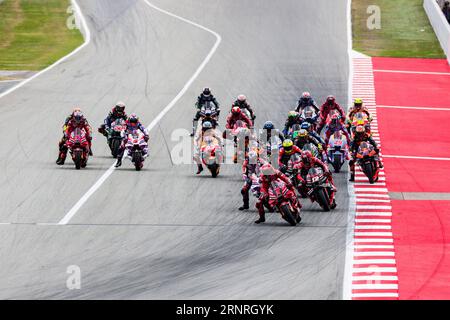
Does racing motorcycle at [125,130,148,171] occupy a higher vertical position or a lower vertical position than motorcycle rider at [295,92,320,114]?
lower

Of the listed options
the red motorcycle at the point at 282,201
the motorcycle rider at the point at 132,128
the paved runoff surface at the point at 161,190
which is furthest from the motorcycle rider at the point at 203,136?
the red motorcycle at the point at 282,201

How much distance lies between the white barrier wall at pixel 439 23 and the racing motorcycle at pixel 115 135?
24617mm

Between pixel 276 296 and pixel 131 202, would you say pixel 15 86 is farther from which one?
pixel 276 296

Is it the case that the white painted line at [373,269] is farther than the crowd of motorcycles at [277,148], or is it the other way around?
the crowd of motorcycles at [277,148]

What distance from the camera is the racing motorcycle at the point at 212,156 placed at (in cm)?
3656

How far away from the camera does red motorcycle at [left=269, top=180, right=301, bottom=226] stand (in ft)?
99.5

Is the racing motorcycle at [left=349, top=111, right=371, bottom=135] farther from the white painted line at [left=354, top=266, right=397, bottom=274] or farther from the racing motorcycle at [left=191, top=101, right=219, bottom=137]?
the white painted line at [left=354, top=266, right=397, bottom=274]

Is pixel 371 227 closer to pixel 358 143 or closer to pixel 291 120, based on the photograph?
pixel 358 143

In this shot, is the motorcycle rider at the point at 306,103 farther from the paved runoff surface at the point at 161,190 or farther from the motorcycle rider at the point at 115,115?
the motorcycle rider at the point at 115,115

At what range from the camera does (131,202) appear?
33250 mm

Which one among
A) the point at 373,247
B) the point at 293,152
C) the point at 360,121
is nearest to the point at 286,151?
the point at 293,152

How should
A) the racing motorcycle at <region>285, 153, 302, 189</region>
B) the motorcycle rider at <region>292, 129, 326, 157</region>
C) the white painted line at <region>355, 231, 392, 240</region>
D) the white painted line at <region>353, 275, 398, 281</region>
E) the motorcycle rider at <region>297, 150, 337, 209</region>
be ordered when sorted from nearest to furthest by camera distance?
1. the white painted line at <region>353, 275, 398, 281</region>
2. the white painted line at <region>355, 231, 392, 240</region>
3. the motorcycle rider at <region>297, 150, 337, 209</region>
4. the racing motorcycle at <region>285, 153, 302, 189</region>
5. the motorcycle rider at <region>292, 129, 326, 157</region>

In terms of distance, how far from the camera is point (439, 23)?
62656mm


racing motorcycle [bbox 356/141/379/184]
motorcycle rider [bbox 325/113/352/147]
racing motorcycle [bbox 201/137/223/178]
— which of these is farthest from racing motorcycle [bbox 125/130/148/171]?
racing motorcycle [bbox 356/141/379/184]
